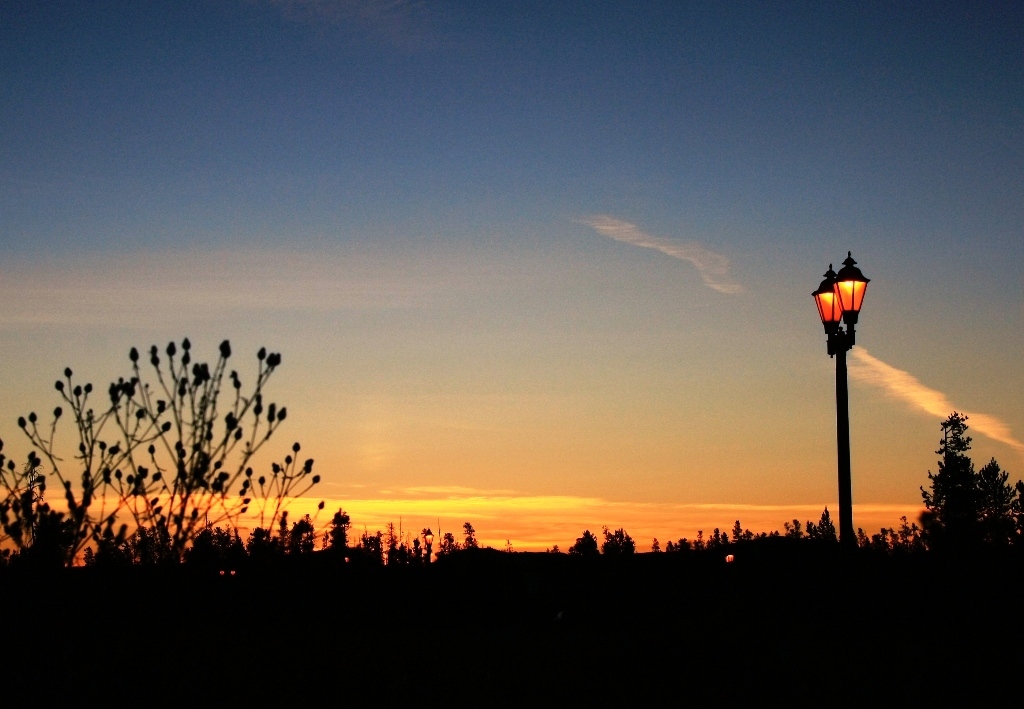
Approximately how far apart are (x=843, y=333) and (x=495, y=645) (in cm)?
698

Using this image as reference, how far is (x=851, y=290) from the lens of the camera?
13.9 m

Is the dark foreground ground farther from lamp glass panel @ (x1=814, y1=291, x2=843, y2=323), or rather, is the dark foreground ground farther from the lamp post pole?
lamp glass panel @ (x1=814, y1=291, x2=843, y2=323)

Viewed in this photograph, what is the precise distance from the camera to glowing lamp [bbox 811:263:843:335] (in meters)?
14.2

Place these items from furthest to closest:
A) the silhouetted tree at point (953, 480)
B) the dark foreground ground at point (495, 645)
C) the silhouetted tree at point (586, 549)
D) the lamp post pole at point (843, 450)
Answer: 1. the silhouetted tree at point (953, 480)
2. the silhouetted tree at point (586, 549)
3. the lamp post pole at point (843, 450)
4. the dark foreground ground at point (495, 645)

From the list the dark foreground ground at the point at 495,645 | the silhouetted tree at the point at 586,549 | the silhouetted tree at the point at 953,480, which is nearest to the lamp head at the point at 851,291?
the dark foreground ground at the point at 495,645

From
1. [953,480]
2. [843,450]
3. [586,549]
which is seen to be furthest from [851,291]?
[953,480]

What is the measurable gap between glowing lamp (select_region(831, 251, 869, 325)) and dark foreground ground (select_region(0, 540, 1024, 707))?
10.7 feet

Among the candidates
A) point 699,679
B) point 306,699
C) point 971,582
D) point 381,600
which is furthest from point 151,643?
point 971,582

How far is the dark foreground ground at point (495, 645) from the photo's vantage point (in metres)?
9.81

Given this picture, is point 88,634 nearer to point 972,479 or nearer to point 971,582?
point 971,582

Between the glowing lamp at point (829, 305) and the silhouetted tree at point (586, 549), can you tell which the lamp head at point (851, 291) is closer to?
the glowing lamp at point (829, 305)

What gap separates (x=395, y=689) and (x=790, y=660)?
425 centimetres

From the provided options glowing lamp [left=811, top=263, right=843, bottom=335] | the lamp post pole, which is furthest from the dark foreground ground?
glowing lamp [left=811, top=263, right=843, bottom=335]

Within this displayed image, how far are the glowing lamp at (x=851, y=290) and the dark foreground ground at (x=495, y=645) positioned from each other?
3274mm
